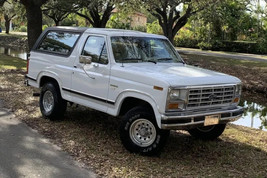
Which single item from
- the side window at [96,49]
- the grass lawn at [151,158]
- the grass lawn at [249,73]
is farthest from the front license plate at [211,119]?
the grass lawn at [249,73]

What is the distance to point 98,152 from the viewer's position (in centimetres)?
580

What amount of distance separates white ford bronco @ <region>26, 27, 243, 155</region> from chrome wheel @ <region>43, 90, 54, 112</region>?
0.02m

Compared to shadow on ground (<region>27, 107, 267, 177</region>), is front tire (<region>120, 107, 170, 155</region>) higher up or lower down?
higher up

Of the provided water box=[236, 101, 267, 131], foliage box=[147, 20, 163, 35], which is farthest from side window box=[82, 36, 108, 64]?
foliage box=[147, 20, 163, 35]

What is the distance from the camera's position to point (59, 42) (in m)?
7.45

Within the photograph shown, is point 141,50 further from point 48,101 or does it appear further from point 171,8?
point 171,8

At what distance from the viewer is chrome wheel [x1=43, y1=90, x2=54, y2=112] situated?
24.7 ft

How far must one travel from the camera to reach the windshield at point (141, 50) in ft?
20.6

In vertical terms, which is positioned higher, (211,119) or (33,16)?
(33,16)

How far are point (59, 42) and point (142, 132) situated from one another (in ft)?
9.95

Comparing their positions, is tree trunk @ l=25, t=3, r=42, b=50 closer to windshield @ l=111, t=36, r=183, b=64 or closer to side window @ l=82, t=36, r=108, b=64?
side window @ l=82, t=36, r=108, b=64

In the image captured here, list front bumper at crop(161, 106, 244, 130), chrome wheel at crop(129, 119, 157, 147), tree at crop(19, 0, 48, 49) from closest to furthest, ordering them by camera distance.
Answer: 1. front bumper at crop(161, 106, 244, 130)
2. chrome wheel at crop(129, 119, 157, 147)
3. tree at crop(19, 0, 48, 49)

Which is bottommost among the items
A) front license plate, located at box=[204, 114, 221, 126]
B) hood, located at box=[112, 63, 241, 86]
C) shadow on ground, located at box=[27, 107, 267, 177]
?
shadow on ground, located at box=[27, 107, 267, 177]

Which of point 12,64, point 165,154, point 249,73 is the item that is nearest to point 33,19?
point 12,64
